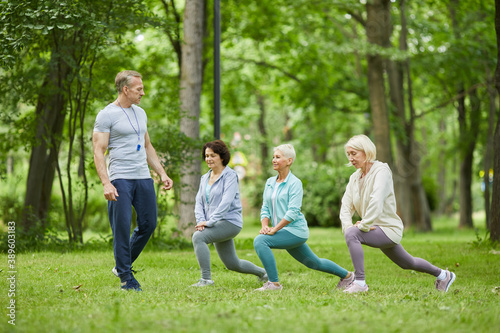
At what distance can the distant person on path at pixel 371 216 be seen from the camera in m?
6.03

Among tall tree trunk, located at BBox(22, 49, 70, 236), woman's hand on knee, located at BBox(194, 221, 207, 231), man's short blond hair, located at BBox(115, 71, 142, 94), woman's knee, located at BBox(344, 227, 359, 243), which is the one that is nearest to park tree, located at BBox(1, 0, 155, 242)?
tall tree trunk, located at BBox(22, 49, 70, 236)

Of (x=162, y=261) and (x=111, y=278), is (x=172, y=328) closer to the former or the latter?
(x=111, y=278)

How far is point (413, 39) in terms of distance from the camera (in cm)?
1997

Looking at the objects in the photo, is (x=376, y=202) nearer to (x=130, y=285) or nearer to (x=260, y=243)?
(x=260, y=243)

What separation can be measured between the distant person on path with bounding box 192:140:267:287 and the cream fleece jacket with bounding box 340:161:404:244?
124 centimetres

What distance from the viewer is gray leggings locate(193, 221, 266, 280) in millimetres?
6496

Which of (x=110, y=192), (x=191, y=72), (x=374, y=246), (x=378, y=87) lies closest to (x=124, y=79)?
(x=110, y=192)

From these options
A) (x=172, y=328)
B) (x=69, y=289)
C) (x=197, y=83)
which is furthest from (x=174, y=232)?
(x=172, y=328)

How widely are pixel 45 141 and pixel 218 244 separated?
6.65 m

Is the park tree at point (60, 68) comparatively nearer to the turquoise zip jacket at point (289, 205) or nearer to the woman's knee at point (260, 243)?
the turquoise zip jacket at point (289, 205)

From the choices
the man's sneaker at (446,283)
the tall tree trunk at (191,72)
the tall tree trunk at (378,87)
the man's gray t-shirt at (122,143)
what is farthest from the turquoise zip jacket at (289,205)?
the tall tree trunk at (378,87)

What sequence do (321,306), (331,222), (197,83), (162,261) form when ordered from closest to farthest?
(321,306) → (162,261) → (197,83) → (331,222)

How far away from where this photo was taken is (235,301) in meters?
5.45

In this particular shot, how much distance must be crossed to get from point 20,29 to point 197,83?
464 centimetres
